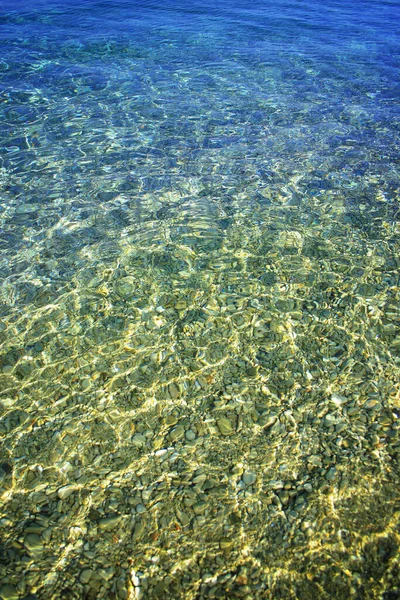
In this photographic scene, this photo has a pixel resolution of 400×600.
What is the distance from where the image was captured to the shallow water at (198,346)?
10.3ft

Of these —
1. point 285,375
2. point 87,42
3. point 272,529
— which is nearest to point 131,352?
point 285,375

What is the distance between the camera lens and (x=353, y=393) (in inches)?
165

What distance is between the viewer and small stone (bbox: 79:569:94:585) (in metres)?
2.98

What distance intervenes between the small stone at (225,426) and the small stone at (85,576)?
1451 mm

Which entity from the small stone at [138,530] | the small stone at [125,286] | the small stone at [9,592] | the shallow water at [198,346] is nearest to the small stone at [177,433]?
the shallow water at [198,346]

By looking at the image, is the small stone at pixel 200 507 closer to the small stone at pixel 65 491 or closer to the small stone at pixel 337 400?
the small stone at pixel 65 491

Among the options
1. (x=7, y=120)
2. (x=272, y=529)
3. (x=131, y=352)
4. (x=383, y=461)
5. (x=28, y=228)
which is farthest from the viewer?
(x=7, y=120)

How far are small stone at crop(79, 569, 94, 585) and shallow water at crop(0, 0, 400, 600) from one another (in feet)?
0.04

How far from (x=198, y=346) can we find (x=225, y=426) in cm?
97

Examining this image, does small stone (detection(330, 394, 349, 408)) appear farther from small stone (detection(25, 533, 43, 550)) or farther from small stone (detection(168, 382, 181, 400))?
small stone (detection(25, 533, 43, 550))

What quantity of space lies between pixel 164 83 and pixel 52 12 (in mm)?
8485

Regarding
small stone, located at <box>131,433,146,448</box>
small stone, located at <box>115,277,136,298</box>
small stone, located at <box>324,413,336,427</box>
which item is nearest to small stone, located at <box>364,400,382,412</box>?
small stone, located at <box>324,413,336,427</box>

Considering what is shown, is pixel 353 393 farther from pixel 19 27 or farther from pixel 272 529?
pixel 19 27

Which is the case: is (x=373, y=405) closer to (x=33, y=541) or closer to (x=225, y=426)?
(x=225, y=426)
